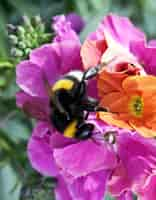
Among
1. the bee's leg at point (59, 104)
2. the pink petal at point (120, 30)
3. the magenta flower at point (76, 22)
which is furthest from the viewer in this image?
the magenta flower at point (76, 22)

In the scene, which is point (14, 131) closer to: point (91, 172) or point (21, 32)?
point (21, 32)

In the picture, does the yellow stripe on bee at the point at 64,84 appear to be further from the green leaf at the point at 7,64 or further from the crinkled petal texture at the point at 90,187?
the green leaf at the point at 7,64

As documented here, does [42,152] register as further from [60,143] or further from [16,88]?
[16,88]

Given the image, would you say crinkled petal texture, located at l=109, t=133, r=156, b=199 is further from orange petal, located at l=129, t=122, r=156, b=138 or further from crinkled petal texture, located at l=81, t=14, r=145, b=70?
crinkled petal texture, located at l=81, t=14, r=145, b=70

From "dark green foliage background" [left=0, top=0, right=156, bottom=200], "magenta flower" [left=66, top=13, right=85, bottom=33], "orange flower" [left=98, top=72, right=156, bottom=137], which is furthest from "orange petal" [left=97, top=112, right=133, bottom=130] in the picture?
"magenta flower" [left=66, top=13, right=85, bottom=33]

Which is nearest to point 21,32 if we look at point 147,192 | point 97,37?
point 97,37

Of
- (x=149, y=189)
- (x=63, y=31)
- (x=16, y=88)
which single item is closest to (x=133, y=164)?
(x=149, y=189)

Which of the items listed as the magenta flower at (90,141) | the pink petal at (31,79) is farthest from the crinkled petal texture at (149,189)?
the pink petal at (31,79)
